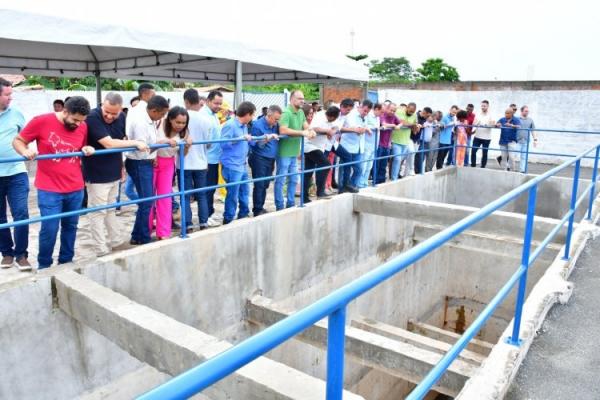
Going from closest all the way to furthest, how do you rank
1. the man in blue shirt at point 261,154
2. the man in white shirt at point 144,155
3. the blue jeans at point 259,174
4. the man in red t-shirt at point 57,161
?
the man in red t-shirt at point 57,161, the man in white shirt at point 144,155, the man in blue shirt at point 261,154, the blue jeans at point 259,174

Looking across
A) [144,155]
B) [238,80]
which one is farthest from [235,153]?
[238,80]

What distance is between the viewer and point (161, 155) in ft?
16.2

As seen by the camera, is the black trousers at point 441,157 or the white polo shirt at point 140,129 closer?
the white polo shirt at point 140,129

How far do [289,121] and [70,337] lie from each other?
344cm

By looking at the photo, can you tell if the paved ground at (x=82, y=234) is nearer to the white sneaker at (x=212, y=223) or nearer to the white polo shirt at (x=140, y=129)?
the white sneaker at (x=212, y=223)

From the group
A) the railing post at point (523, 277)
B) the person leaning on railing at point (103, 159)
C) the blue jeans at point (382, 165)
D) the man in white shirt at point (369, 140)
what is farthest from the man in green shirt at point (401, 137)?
the railing post at point (523, 277)

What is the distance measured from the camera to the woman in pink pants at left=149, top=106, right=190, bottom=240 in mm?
4805

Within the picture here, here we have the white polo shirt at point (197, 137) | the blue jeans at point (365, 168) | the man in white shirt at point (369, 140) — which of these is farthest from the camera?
the blue jeans at point (365, 168)

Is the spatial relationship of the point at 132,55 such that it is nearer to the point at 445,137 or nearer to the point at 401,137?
the point at 401,137

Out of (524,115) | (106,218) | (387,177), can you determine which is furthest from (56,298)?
(524,115)

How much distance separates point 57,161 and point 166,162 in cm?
120

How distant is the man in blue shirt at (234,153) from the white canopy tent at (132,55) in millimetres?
1397

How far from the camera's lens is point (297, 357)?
6.61 meters

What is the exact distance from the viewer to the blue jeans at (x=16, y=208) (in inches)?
169
